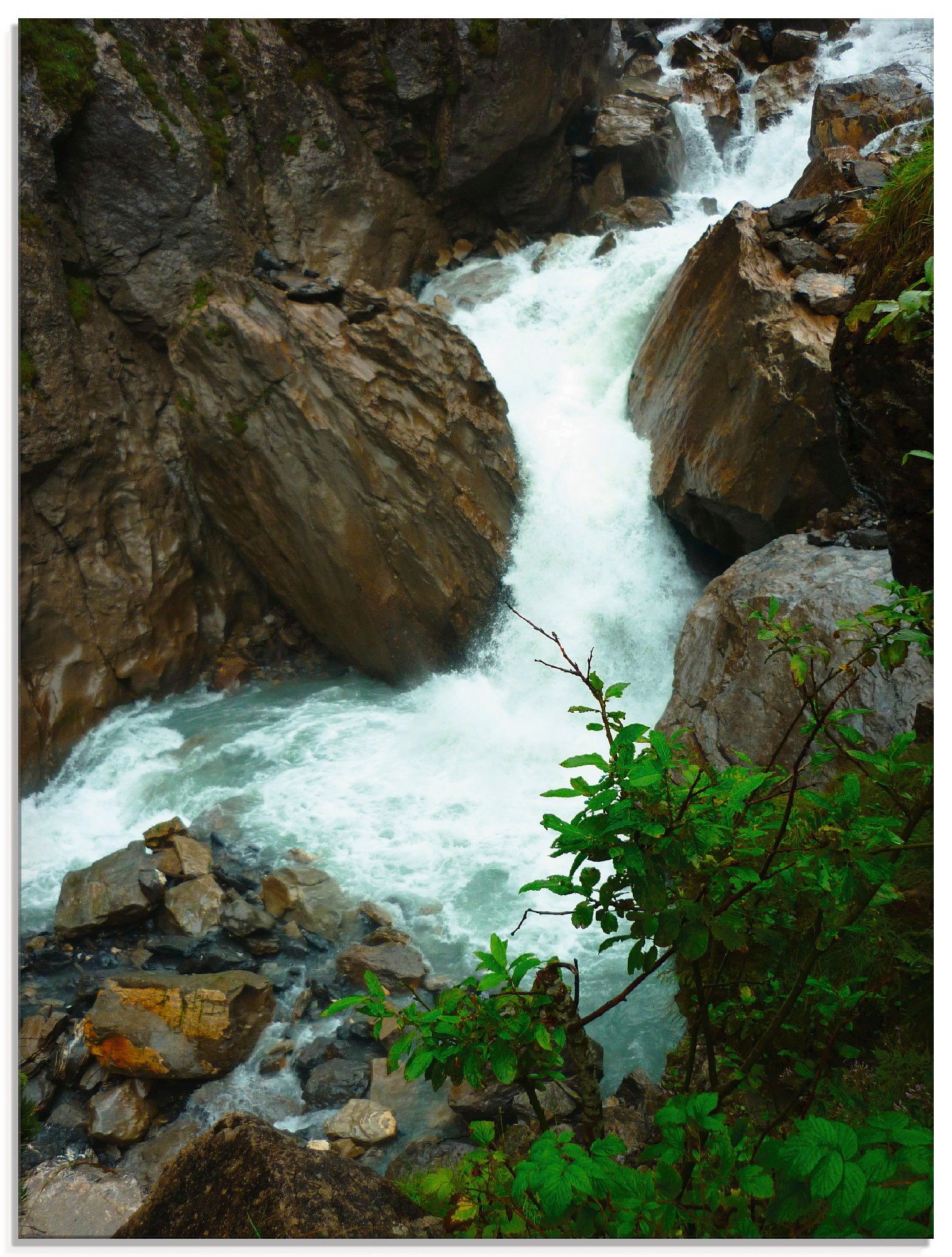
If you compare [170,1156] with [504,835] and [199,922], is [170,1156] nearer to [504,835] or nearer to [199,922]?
[199,922]

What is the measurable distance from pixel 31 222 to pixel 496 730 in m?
6.75

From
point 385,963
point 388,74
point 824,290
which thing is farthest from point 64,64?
point 385,963

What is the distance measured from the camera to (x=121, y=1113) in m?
3.84

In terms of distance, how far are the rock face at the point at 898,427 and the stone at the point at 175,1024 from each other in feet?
13.1

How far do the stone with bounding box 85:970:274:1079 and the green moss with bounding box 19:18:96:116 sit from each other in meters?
8.22

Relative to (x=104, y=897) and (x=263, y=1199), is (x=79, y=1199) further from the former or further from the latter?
(x=104, y=897)

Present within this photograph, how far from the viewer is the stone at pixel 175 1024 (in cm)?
402

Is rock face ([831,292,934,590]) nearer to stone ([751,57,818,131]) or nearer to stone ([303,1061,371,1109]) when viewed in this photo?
stone ([303,1061,371,1109])

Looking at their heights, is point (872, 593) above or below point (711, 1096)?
below

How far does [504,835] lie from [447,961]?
51.0 inches

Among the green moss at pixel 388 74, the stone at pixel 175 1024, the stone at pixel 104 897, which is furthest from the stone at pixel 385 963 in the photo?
the green moss at pixel 388 74

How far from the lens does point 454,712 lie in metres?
7.79

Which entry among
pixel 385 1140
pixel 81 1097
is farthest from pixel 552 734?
pixel 81 1097

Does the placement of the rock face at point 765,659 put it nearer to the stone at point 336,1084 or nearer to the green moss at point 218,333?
the stone at point 336,1084
